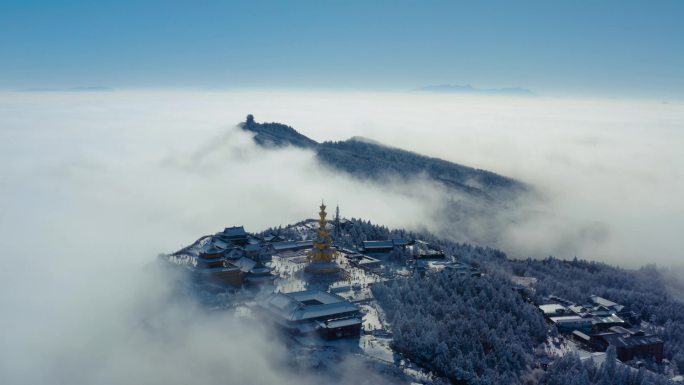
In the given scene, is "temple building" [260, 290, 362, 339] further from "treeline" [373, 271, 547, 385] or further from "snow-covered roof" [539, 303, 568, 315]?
"snow-covered roof" [539, 303, 568, 315]

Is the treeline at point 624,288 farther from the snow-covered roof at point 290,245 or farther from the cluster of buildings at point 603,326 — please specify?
the snow-covered roof at point 290,245

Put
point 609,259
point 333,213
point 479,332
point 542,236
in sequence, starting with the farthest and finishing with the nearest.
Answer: point 542,236, point 609,259, point 333,213, point 479,332

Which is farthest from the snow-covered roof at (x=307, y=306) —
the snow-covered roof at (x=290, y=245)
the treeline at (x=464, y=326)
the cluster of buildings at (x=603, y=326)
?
the cluster of buildings at (x=603, y=326)

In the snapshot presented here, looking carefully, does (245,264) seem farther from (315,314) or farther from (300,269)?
(315,314)

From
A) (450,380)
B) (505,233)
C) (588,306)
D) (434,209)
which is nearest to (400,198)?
(434,209)

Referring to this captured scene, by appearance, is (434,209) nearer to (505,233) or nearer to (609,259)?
(505,233)
